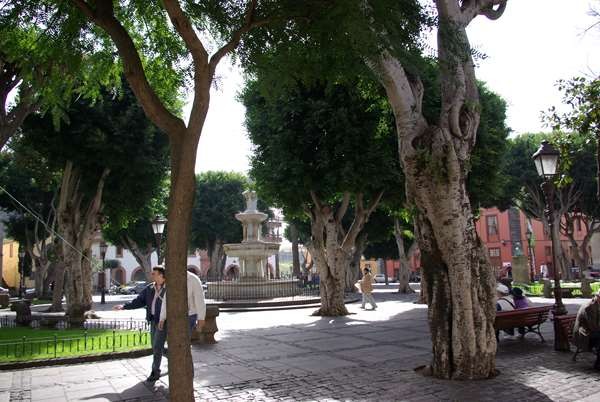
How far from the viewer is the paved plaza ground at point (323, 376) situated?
20.9 ft

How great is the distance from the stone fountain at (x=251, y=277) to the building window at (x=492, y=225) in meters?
40.1

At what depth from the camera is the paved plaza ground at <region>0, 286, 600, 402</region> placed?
6371mm

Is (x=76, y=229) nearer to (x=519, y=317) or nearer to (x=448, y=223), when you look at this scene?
(x=519, y=317)

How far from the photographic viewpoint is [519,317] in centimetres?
948

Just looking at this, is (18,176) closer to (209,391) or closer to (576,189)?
(209,391)

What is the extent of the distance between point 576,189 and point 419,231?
29332 mm

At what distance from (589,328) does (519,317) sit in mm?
2007

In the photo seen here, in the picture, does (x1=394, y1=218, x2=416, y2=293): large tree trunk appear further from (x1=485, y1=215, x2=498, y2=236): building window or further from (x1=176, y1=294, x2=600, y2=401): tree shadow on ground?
(x1=485, y1=215, x2=498, y2=236): building window

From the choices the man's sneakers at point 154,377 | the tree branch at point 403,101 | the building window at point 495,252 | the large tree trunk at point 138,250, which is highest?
the tree branch at point 403,101

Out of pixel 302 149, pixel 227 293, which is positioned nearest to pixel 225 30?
pixel 302 149

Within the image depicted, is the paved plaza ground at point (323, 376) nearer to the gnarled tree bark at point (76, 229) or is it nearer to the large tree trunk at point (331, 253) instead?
the large tree trunk at point (331, 253)

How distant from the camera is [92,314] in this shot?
19125 millimetres

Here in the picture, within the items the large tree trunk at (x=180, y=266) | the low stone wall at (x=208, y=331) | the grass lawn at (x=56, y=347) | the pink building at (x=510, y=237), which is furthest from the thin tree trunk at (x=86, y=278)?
the pink building at (x=510, y=237)

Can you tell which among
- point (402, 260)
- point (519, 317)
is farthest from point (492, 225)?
point (519, 317)
